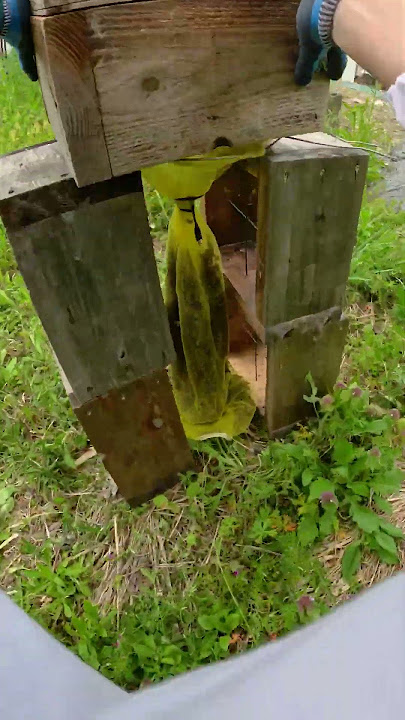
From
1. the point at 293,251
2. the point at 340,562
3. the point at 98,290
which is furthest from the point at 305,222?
the point at 340,562

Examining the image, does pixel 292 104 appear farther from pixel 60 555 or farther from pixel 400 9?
pixel 60 555

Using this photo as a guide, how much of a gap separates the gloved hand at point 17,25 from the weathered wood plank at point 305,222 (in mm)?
446

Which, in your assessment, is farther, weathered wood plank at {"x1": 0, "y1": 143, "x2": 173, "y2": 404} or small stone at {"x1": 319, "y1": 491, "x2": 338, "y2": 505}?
small stone at {"x1": 319, "y1": 491, "x2": 338, "y2": 505}

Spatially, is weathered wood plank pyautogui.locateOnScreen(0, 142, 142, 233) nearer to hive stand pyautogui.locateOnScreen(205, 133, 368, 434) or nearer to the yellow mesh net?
the yellow mesh net

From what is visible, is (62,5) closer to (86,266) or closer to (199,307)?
(86,266)

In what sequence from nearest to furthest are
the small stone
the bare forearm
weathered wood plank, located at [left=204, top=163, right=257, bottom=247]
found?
the bare forearm
the small stone
weathered wood plank, located at [left=204, top=163, right=257, bottom=247]

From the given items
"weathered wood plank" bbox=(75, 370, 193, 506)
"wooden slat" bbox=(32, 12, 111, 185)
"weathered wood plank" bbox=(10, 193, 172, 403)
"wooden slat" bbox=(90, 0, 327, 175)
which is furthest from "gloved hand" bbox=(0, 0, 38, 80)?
"weathered wood plank" bbox=(75, 370, 193, 506)

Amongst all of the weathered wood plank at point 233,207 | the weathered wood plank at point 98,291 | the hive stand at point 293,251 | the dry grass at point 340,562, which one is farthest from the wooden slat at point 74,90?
the dry grass at point 340,562

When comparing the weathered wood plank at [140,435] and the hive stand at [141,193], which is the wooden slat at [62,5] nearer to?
the hive stand at [141,193]

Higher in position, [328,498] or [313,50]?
[313,50]

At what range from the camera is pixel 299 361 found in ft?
4.81

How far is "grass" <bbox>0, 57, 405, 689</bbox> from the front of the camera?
4.35ft

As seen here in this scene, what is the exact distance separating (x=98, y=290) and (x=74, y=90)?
37cm

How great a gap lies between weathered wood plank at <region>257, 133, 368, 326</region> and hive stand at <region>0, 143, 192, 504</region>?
248 millimetres
